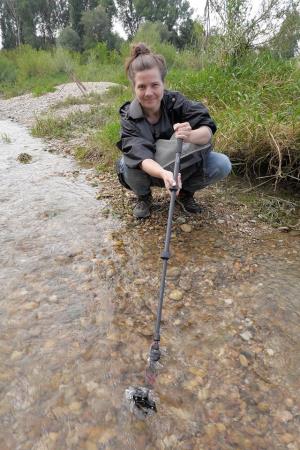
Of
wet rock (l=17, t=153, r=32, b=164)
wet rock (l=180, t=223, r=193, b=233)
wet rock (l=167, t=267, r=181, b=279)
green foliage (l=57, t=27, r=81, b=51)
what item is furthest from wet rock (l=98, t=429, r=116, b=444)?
green foliage (l=57, t=27, r=81, b=51)

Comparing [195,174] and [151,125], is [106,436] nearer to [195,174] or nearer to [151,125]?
[195,174]

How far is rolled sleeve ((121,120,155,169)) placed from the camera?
9.29ft

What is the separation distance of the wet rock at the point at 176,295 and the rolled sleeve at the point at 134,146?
40.9 inches

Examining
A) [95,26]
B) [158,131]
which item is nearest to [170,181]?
[158,131]

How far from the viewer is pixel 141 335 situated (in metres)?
2.17

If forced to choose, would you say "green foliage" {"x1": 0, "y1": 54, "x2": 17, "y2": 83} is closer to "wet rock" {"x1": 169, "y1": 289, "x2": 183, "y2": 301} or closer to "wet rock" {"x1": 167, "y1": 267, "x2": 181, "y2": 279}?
"wet rock" {"x1": 167, "y1": 267, "x2": 181, "y2": 279}

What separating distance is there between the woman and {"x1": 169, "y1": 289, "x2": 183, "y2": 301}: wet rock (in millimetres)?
844

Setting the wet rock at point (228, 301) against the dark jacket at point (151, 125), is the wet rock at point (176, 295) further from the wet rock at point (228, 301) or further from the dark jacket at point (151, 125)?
the dark jacket at point (151, 125)

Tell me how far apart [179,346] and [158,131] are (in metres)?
1.85

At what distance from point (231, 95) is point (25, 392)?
473 cm

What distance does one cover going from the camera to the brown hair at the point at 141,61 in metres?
2.78

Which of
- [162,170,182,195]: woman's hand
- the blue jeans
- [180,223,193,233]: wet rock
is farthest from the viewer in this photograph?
[180,223,193,233]: wet rock

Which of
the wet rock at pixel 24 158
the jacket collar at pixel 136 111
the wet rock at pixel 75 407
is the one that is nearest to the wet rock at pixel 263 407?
the wet rock at pixel 75 407

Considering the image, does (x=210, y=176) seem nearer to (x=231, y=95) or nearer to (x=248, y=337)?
(x=248, y=337)
